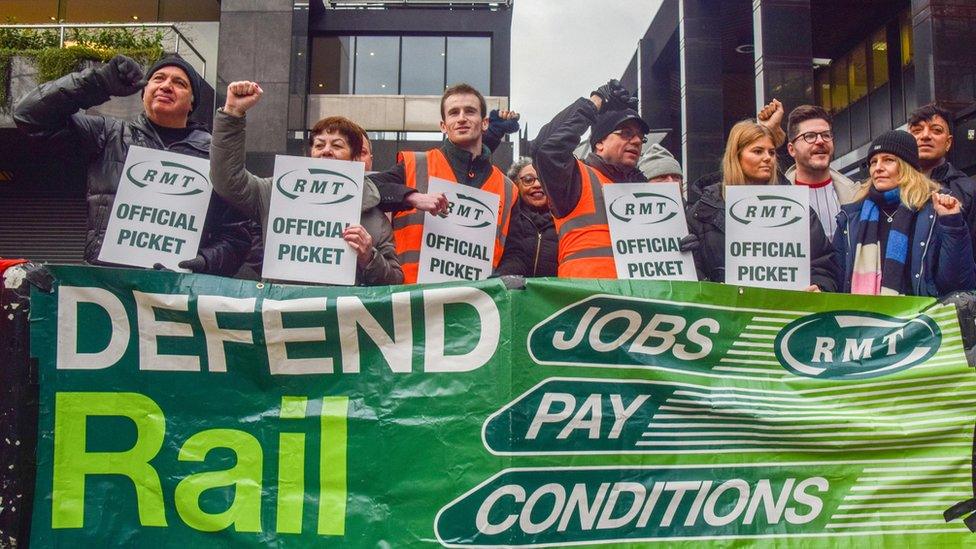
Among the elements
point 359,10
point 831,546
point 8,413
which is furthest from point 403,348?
point 359,10

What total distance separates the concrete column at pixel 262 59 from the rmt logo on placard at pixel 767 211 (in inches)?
737

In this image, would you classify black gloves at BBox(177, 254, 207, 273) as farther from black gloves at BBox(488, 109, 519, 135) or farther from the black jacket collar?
the black jacket collar

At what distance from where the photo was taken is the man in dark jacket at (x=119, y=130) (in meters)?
3.62

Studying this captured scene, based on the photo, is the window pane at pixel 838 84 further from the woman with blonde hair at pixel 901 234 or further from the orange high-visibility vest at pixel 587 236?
the orange high-visibility vest at pixel 587 236

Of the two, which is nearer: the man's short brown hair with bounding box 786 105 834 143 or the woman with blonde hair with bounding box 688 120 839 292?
the woman with blonde hair with bounding box 688 120 839 292

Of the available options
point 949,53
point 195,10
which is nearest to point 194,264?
point 949,53

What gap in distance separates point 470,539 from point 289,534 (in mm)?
654

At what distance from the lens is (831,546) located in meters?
2.88

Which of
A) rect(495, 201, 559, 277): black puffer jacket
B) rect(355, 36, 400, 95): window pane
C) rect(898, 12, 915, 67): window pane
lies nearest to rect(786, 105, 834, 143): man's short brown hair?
rect(495, 201, 559, 277): black puffer jacket

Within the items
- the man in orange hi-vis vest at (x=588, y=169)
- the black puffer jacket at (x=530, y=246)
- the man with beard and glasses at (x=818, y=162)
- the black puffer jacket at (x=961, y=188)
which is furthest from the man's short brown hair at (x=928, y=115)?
the black puffer jacket at (x=530, y=246)

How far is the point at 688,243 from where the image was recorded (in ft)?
13.2

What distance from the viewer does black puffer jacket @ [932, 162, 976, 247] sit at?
4.27 meters

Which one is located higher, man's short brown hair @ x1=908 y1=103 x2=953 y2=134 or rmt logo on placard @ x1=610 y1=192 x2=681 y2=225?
man's short brown hair @ x1=908 y1=103 x2=953 y2=134

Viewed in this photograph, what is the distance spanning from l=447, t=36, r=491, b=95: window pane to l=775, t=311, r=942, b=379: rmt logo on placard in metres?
22.0
